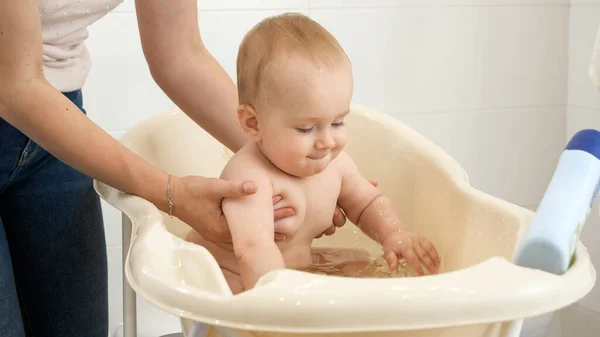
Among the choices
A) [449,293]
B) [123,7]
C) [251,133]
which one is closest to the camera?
[449,293]

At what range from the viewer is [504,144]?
207cm

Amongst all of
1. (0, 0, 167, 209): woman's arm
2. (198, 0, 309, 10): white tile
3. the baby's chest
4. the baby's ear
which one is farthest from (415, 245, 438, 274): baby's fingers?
(198, 0, 309, 10): white tile

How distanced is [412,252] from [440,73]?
3.27ft

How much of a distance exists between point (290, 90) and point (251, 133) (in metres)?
0.10

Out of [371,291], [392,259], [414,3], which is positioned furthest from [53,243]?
[414,3]

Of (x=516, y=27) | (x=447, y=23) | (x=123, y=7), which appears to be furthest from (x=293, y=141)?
(x=516, y=27)

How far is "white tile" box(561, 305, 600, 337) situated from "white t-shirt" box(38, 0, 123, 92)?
1.36 meters

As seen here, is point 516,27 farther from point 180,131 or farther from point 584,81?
point 180,131

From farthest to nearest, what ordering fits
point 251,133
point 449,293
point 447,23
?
point 447,23
point 251,133
point 449,293

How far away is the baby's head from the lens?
98cm

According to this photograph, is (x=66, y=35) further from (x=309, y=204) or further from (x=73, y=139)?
(x=309, y=204)

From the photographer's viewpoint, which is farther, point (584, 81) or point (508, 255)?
point (584, 81)

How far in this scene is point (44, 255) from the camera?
1140mm

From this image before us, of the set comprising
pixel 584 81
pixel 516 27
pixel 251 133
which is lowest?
pixel 584 81
